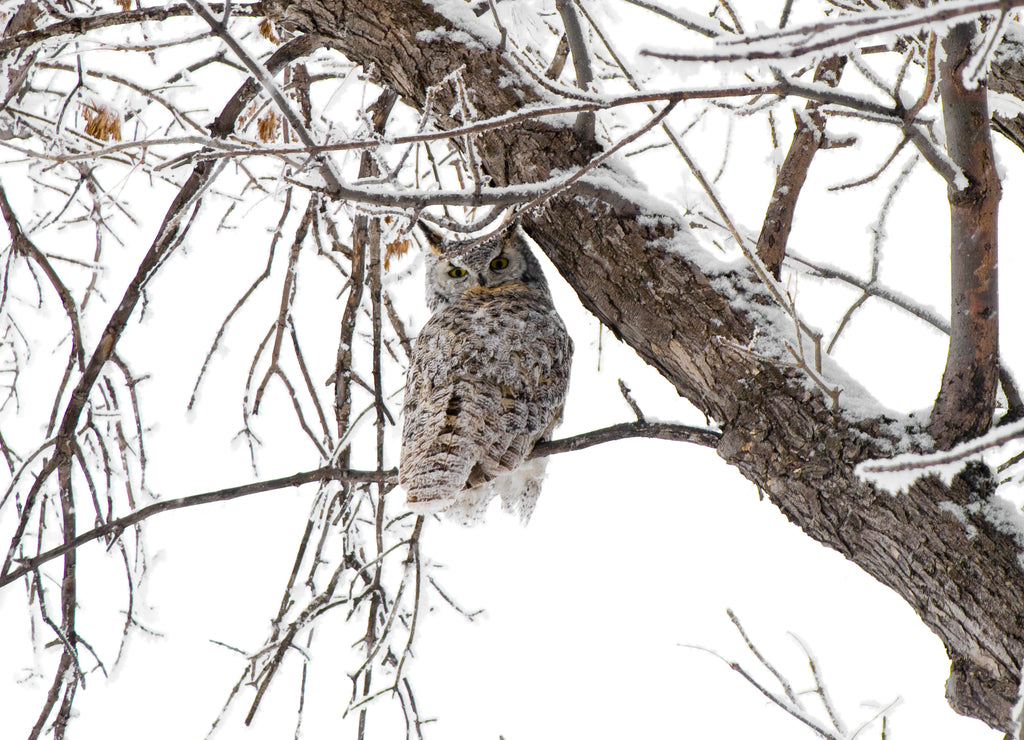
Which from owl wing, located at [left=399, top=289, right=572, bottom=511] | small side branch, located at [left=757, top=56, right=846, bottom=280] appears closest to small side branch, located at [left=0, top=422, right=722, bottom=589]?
owl wing, located at [left=399, top=289, right=572, bottom=511]

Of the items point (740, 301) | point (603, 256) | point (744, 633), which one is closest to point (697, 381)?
point (740, 301)

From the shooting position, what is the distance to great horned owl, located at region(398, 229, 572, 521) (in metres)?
2.22

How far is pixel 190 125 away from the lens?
8.98ft

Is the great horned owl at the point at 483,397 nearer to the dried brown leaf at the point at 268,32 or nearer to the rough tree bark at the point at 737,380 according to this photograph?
the rough tree bark at the point at 737,380

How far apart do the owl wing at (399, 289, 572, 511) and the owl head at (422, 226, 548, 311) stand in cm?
30

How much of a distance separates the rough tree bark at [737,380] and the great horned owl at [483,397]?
0.40m

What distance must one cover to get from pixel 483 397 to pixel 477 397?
0.02 m

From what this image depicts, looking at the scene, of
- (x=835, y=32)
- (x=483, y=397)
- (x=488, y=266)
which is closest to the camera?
(x=835, y=32)

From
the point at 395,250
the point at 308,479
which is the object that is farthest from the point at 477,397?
the point at 395,250

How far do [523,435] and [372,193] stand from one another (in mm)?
1131

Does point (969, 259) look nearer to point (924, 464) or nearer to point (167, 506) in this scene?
point (924, 464)

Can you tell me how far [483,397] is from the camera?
91.6 inches

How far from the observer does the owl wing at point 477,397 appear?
86.4 inches

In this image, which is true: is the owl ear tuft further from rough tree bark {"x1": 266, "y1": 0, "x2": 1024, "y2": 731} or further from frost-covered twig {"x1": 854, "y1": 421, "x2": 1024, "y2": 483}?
frost-covered twig {"x1": 854, "y1": 421, "x2": 1024, "y2": 483}
